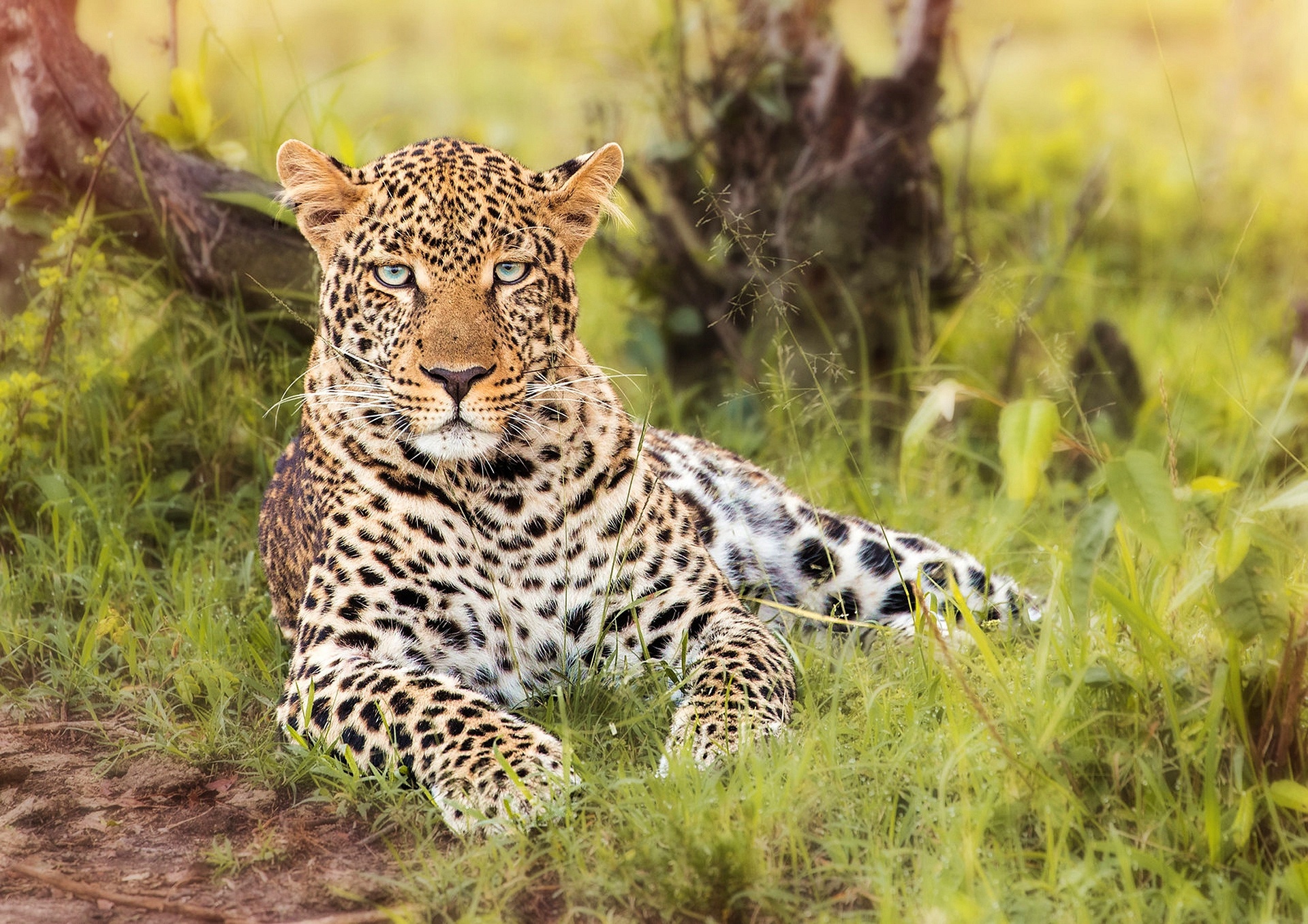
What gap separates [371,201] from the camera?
4.48m

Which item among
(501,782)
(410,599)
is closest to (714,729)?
(501,782)

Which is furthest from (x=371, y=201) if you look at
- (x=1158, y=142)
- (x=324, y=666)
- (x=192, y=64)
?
(x=1158, y=142)

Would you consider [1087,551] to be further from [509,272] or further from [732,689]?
[509,272]

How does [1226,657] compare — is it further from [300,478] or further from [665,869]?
[300,478]

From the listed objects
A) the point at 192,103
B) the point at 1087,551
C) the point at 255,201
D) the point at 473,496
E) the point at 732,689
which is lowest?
the point at 732,689

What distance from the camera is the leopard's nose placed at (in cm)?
418

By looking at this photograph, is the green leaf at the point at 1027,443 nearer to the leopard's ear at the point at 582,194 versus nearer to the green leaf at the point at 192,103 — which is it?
the leopard's ear at the point at 582,194

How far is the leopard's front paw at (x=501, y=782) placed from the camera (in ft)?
12.0

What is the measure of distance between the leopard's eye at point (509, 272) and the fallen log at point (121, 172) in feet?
6.86

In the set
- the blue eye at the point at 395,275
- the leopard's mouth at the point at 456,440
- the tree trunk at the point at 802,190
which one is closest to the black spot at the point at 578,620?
the leopard's mouth at the point at 456,440

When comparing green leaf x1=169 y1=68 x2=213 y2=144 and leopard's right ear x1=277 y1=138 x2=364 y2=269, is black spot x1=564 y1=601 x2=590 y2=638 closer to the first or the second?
leopard's right ear x1=277 y1=138 x2=364 y2=269

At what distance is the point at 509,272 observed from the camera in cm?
446

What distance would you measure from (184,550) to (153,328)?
4.22 ft

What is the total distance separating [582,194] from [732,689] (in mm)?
1736
